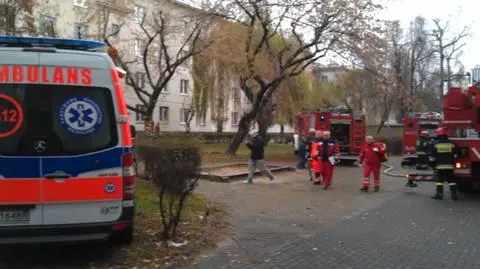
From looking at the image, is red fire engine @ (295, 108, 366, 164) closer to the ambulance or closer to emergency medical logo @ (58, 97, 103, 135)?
the ambulance

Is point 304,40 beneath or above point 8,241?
above

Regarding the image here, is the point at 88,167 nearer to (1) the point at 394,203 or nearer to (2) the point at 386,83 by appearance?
(1) the point at 394,203

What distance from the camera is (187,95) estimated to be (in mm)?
60062

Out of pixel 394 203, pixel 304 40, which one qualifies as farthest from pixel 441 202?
Result: pixel 304 40

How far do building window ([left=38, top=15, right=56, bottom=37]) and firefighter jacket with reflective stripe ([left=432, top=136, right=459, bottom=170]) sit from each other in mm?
20248

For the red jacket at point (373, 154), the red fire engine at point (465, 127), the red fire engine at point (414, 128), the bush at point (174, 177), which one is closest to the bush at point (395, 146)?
the red fire engine at point (414, 128)

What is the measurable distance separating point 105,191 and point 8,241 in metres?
1.11

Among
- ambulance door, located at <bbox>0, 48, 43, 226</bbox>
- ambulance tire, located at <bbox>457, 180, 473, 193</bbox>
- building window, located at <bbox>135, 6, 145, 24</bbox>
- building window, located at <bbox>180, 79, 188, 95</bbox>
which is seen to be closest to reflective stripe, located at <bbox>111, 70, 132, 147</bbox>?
ambulance door, located at <bbox>0, 48, 43, 226</bbox>

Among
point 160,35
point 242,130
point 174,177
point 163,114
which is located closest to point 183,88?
point 163,114

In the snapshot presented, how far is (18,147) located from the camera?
5914 millimetres

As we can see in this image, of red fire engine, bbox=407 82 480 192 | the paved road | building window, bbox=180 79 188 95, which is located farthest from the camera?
building window, bbox=180 79 188 95

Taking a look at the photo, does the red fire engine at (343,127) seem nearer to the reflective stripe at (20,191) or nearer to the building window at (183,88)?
the reflective stripe at (20,191)

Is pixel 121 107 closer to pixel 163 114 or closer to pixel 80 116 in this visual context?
pixel 80 116

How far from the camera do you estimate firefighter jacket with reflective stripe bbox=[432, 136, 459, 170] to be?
44.9 ft
